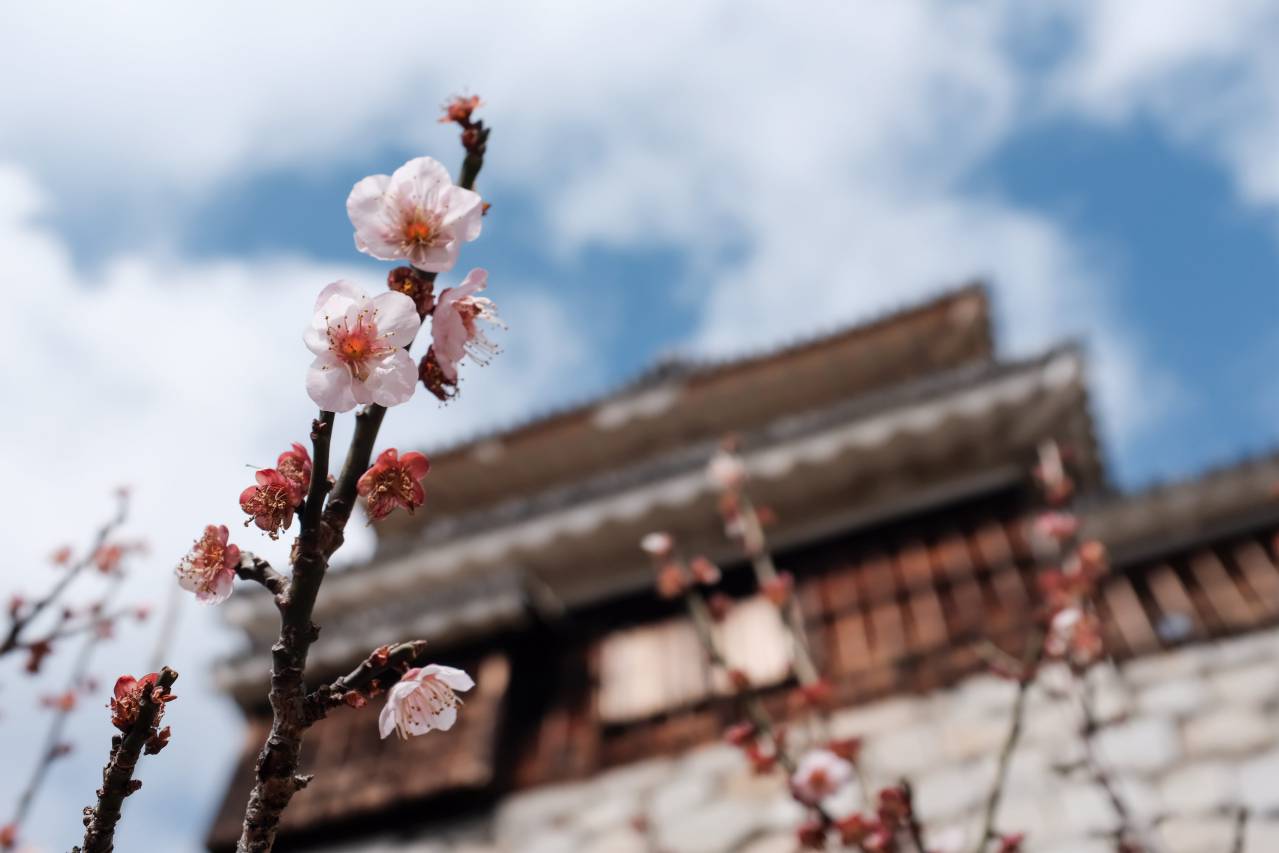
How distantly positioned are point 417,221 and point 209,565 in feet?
2.66

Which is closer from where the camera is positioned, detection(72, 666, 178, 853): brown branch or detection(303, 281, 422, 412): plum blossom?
detection(72, 666, 178, 853): brown branch

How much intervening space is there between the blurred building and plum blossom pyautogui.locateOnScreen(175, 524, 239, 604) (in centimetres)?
476

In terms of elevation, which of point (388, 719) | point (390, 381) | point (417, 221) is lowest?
point (388, 719)

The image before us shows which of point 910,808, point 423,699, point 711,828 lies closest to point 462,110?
point 423,699

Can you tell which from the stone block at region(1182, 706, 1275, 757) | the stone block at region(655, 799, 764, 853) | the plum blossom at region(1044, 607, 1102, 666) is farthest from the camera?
the stone block at region(655, 799, 764, 853)

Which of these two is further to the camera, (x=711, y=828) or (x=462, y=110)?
(x=711, y=828)

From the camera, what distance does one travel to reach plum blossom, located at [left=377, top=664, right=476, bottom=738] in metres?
2.08

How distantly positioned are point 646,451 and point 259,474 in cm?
1003

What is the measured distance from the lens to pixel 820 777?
421cm

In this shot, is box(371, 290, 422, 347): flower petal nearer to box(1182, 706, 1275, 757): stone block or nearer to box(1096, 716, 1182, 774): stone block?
box(1096, 716, 1182, 774): stone block

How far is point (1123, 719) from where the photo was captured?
5.94m

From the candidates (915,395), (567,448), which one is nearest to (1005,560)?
(915,395)

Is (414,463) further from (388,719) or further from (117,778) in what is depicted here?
(117,778)

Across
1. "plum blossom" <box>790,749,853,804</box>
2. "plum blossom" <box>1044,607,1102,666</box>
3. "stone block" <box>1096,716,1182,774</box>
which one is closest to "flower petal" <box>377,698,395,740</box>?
"plum blossom" <box>790,749,853,804</box>
